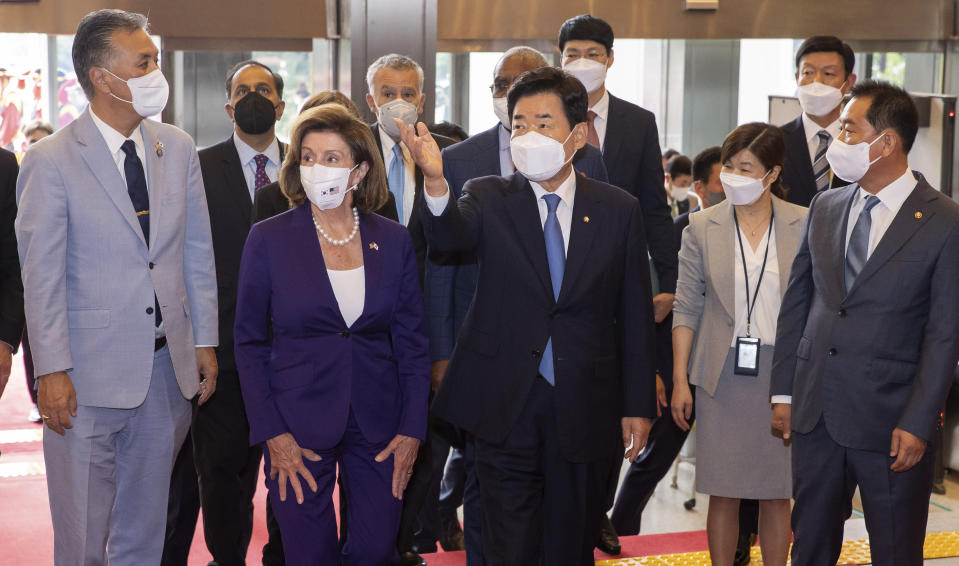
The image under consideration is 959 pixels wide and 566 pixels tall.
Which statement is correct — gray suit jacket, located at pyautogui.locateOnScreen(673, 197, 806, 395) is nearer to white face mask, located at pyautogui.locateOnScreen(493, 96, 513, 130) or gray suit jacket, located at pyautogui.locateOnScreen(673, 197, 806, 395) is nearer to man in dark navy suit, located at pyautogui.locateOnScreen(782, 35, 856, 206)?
man in dark navy suit, located at pyautogui.locateOnScreen(782, 35, 856, 206)

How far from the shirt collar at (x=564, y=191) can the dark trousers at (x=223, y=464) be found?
158 centimetres

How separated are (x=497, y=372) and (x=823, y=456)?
1.14 meters

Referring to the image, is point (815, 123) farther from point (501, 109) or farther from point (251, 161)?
point (251, 161)

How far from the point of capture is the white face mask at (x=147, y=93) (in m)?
3.24

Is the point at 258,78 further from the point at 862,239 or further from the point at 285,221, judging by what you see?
the point at 862,239

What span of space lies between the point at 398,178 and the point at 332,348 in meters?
1.35

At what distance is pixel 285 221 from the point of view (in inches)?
123

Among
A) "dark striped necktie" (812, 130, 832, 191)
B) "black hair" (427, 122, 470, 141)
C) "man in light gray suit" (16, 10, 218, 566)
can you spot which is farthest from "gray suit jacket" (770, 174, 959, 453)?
"black hair" (427, 122, 470, 141)

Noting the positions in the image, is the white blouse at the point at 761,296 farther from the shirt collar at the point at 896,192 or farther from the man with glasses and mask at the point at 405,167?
the man with glasses and mask at the point at 405,167

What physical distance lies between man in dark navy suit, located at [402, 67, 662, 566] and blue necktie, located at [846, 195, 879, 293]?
69 centimetres

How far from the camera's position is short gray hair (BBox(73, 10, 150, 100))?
3.26 meters

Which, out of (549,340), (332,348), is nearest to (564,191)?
(549,340)

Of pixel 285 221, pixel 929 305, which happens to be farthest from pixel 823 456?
pixel 285 221

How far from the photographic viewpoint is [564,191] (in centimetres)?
→ 322
